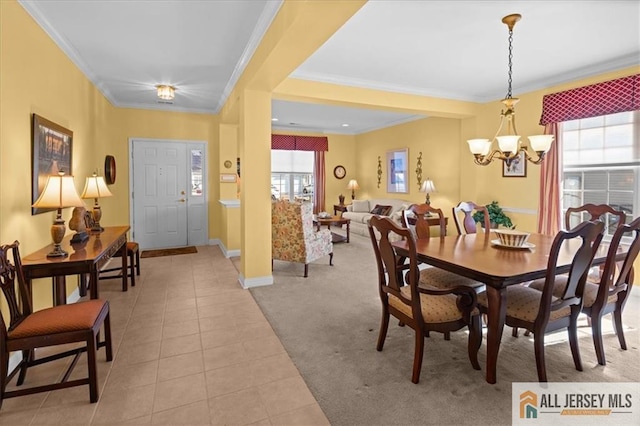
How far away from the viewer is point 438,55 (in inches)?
142

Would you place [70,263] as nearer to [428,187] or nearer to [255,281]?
[255,281]

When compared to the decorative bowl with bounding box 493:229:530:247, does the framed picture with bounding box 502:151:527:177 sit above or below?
above

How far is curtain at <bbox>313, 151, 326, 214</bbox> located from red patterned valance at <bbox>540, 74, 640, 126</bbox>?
17.7ft

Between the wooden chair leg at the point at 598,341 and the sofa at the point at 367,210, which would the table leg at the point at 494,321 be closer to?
the wooden chair leg at the point at 598,341

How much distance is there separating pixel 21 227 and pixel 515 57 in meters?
4.86

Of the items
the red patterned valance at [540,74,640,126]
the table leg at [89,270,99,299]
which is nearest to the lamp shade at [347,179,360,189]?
the red patterned valance at [540,74,640,126]

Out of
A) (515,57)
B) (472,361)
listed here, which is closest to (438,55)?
(515,57)

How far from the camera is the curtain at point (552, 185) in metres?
4.33

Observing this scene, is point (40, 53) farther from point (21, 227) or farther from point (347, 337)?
point (347, 337)

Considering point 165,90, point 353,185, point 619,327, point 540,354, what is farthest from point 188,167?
point 619,327

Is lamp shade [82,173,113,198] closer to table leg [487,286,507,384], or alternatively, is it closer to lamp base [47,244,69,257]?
lamp base [47,244,69,257]

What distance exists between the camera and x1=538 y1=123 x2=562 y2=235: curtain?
4328 millimetres


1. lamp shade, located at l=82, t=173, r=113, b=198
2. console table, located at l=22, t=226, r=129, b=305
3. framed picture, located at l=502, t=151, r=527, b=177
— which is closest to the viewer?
console table, located at l=22, t=226, r=129, b=305

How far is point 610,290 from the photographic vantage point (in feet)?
7.75
